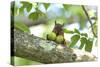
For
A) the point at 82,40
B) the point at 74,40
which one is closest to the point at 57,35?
the point at 74,40

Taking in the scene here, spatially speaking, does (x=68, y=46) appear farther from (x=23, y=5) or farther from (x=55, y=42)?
(x=23, y=5)

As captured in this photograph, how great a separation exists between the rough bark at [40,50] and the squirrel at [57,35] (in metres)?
0.05

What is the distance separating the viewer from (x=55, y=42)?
2.00m

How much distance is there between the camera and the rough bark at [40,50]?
72.8 inches

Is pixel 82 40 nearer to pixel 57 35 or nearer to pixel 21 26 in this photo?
pixel 57 35

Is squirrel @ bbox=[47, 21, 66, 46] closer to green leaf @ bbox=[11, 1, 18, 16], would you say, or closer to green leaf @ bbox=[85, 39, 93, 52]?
green leaf @ bbox=[85, 39, 93, 52]

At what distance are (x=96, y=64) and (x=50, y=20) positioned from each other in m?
0.78

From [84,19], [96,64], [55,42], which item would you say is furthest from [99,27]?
[55,42]

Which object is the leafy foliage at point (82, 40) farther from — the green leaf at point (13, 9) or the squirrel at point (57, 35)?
the green leaf at point (13, 9)

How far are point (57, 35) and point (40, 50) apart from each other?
9.7 inches

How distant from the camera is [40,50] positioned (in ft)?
6.34

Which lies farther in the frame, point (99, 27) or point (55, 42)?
point (99, 27)

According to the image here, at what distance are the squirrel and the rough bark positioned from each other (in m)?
0.05

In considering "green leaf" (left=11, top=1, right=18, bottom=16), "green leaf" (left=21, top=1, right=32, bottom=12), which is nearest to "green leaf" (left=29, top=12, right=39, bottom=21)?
"green leaf" (left=21, top=1, right=32, bottom=12)
